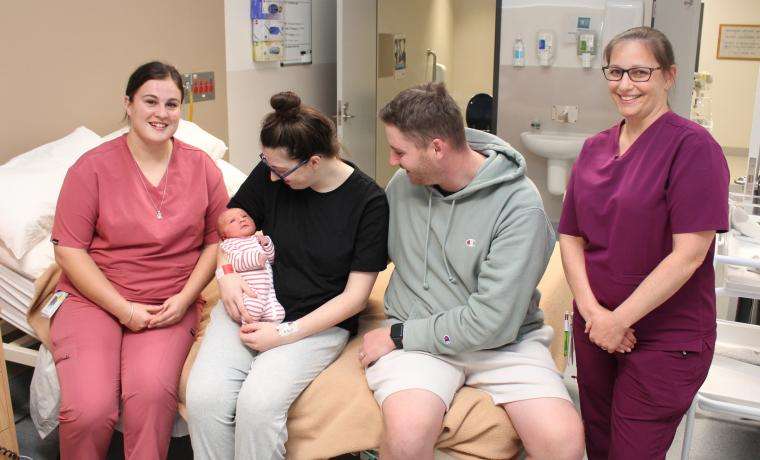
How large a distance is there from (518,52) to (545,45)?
0.61ft

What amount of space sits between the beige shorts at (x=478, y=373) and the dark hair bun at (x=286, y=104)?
697mm

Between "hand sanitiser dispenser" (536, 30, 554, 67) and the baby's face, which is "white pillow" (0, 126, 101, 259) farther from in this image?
"hand sanitiser dispenser" (536, 30, 554, 67)

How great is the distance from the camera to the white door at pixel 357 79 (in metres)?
4.23

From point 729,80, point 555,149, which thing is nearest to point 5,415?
point 555,149

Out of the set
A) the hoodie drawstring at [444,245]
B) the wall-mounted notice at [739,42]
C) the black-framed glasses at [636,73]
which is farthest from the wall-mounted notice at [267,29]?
→ the wall-mounted notice at [739,42]

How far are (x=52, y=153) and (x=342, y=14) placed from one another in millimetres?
2124

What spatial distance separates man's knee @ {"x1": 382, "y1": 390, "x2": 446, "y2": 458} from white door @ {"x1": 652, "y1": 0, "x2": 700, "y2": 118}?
3.47m

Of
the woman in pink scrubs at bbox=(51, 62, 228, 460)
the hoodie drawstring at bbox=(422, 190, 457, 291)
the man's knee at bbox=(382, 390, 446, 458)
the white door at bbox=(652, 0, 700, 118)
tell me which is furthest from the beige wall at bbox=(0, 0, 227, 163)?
the white door at bbox=(652, 0, 700, 118)

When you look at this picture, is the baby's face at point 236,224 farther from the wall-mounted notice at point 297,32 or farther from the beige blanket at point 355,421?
the wall-mounted notice at point 297,32

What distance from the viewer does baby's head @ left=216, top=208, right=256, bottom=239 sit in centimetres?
209

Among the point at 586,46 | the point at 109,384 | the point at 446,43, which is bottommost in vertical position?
the point at 109,384

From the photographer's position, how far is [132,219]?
212 centimetres

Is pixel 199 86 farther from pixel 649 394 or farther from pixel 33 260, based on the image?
pixel 649 394

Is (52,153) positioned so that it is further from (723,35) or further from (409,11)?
(723,35)
